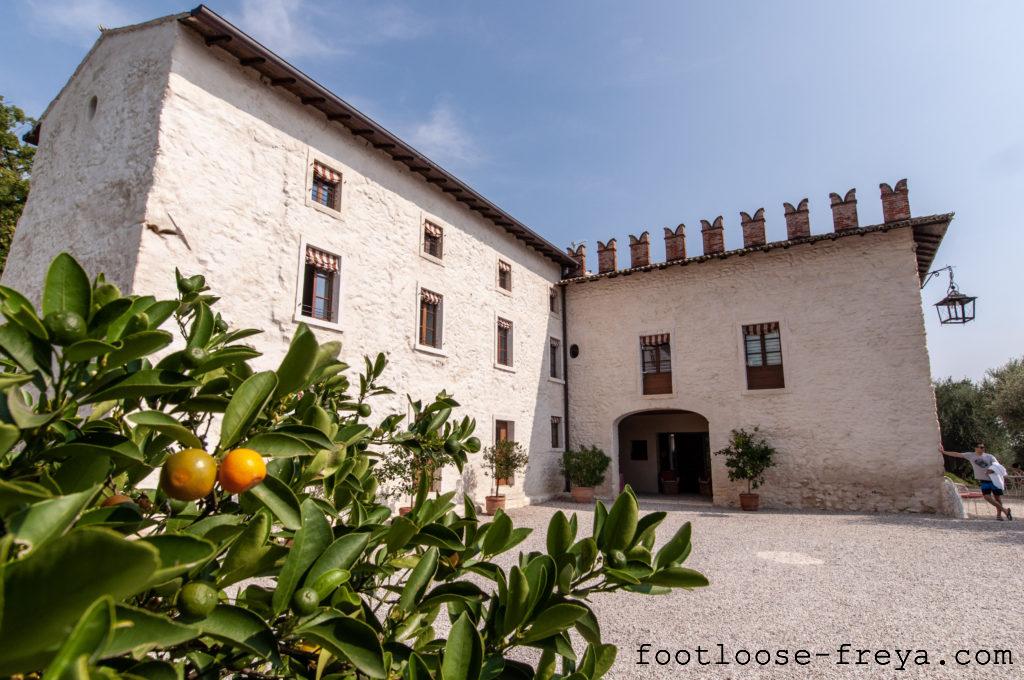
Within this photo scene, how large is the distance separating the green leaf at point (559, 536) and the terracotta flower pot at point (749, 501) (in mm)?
14013

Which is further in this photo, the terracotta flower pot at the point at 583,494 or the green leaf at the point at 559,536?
the terracotta flower pot at the point at 583,494

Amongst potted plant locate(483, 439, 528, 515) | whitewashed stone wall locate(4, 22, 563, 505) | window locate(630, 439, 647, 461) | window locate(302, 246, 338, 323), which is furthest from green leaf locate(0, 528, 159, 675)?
window locate(630, 439, 647, 461)

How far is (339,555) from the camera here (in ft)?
3.05

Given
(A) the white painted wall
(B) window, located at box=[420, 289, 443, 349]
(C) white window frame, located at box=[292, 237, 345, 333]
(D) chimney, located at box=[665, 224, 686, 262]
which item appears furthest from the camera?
(D) chimney, located at box=[665, 224, 686, 262]

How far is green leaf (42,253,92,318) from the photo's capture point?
2.68ft

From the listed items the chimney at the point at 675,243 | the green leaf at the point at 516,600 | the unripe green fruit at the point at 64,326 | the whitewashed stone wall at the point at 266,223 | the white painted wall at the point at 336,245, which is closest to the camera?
the unripe green fruit at the point at 64,326

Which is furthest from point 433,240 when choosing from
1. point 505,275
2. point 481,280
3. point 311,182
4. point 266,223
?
point 266,223

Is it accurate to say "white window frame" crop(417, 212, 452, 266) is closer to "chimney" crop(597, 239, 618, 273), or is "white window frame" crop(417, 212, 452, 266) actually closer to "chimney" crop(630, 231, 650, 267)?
"chimney" crop(597, 239, 618, 273)

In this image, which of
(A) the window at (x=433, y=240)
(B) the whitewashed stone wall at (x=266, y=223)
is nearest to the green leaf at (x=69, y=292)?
(B) the whitewashed stone wall at (x=266, y=223)

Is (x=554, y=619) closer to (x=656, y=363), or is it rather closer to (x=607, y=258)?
(x=656, y=363)

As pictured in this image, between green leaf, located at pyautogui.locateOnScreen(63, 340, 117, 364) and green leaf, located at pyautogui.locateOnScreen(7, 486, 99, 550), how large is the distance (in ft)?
0.88

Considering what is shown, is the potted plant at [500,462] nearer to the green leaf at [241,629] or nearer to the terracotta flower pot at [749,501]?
the terracotta flower pot at [749,501]

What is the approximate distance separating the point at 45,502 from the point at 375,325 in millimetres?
10440

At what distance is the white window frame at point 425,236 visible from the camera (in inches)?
481
